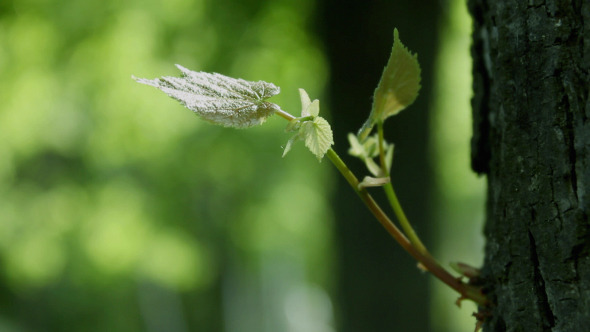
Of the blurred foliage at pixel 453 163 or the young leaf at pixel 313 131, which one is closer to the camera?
the young leaf at pixel 313 131

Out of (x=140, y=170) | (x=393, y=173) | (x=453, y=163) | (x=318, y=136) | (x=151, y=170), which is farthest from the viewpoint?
(x=140, y=170)

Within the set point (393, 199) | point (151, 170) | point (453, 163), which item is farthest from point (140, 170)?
point (393, 199)

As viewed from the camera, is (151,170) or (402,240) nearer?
(402,240)

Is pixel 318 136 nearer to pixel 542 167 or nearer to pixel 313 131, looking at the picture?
pixel 313 131

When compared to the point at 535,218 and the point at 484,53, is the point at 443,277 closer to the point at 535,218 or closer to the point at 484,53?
the point at 535,218

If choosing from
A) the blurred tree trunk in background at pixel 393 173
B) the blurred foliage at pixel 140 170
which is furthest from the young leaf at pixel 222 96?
the blurred foliage at pixel 140 170

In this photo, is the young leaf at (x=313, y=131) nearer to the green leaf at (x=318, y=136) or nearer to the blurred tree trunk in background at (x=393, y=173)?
the green leaf at (x=318, y=136)
